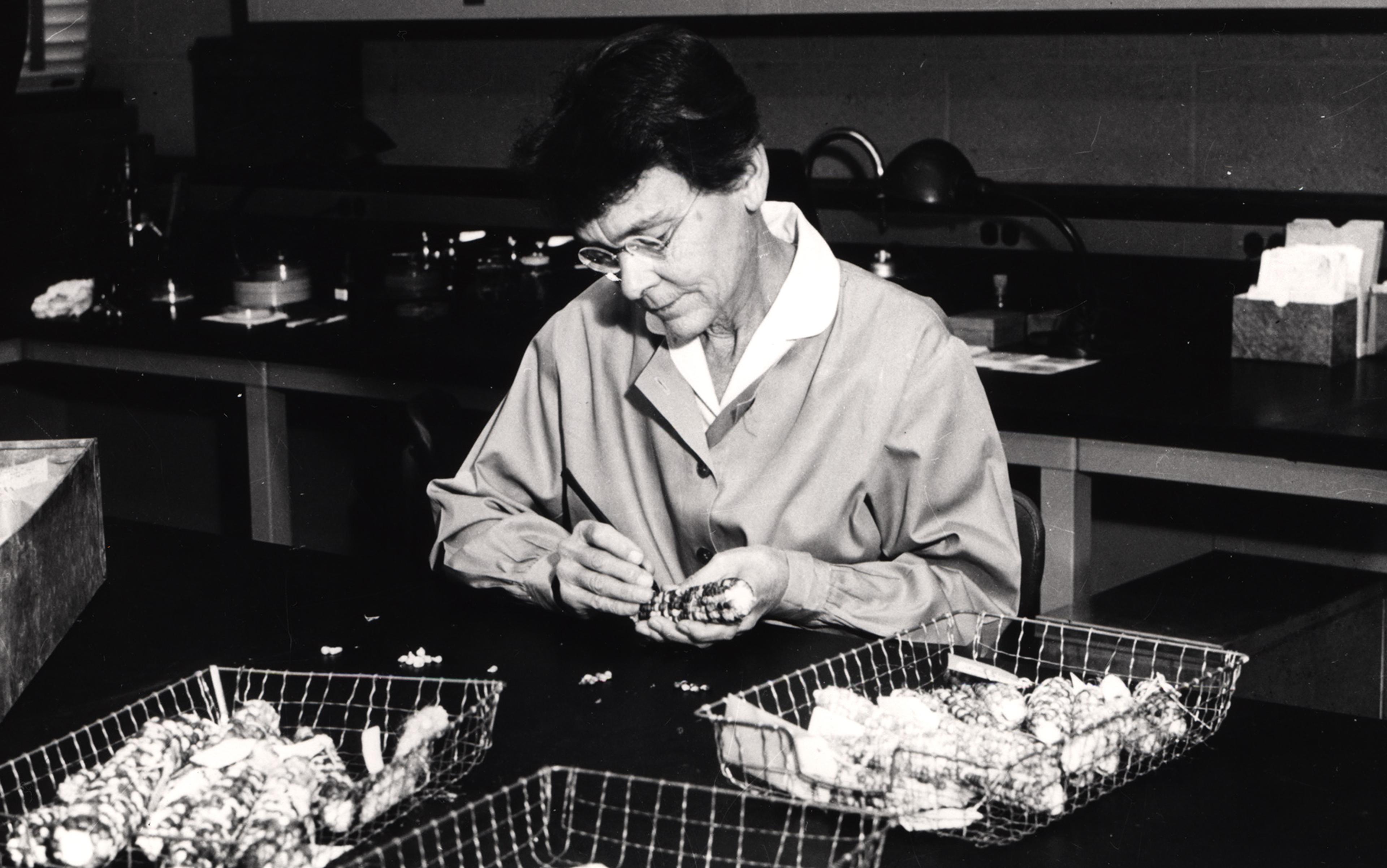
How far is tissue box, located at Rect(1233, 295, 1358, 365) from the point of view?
122 inches

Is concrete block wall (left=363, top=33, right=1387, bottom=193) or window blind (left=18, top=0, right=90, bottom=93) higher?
window blind (left=18, top=0, right=90, bottom=93)

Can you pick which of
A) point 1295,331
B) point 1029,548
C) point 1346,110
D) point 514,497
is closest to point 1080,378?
point 1295,331

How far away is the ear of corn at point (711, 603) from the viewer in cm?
169

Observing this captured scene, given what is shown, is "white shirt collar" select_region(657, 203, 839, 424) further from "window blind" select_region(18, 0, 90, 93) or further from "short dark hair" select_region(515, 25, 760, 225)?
"window blind" select_region(18, 0, 90, 93)

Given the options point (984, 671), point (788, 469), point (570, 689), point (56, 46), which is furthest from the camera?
point (56, 46)

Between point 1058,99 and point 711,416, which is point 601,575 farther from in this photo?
point 1058,99

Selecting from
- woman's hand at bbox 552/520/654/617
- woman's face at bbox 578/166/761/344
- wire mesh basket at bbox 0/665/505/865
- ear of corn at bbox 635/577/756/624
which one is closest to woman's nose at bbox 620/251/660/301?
woman's face at bbox 578/166/761/344

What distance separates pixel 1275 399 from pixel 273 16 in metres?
3.16

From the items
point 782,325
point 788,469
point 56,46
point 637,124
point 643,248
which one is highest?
point 56,46

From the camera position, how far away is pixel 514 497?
2.20 metres

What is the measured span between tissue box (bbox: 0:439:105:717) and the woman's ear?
2.71ft

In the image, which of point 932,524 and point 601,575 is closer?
point 601,575

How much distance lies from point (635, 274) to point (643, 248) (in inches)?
1.3

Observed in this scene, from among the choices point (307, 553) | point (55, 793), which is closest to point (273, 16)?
point (307, 553)
